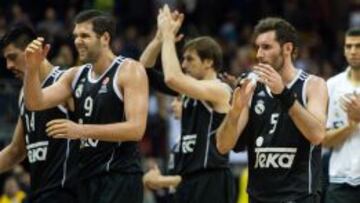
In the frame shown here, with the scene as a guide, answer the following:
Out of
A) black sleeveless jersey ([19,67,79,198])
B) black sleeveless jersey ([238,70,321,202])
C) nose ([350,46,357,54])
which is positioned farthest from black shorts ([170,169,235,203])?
nose ([350,46,357,54])

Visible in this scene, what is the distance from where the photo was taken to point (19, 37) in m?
10.6

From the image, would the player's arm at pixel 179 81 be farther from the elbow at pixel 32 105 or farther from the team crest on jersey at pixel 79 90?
the elbow at pixel 32 105

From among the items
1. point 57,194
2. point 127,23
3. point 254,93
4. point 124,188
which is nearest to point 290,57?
point 254,93

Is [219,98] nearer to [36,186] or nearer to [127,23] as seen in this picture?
[36,186]

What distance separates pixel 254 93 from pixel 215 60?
4.90 ft

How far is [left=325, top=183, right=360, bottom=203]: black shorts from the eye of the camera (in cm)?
1108

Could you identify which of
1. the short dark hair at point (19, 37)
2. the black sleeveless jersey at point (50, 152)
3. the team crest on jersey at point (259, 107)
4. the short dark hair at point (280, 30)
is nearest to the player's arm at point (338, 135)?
the team crest on jersey at point (259, 107)

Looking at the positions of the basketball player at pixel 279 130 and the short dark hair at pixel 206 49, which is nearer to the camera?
the basketball player at pixel 279 130

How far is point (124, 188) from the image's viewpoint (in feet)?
32.5

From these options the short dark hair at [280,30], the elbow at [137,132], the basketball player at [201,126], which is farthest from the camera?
the basketball player at [201,126]

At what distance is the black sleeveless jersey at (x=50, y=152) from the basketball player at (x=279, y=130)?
5.17 ft

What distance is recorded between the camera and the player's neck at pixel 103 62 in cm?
1001

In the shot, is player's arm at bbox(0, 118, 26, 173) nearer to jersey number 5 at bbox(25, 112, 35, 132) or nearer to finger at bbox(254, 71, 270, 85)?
jersey number 5 at bbox(25, 112, 35, 132)

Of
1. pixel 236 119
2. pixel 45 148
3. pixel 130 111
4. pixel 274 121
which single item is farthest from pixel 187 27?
pixel 236 119
